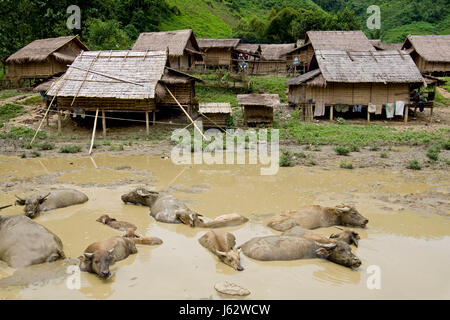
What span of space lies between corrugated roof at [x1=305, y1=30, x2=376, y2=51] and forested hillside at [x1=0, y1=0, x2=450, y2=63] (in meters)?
11.2

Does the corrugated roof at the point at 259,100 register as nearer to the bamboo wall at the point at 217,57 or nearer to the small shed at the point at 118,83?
the small shed at the point at 118,83

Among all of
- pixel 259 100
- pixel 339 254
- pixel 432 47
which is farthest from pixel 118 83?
pixel 432 47

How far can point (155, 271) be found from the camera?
18.7 feet

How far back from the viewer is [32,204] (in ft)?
25.3

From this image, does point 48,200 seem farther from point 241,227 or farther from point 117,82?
point 117,82

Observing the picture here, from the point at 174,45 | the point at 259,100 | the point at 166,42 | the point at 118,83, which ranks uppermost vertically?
the point at 166,42

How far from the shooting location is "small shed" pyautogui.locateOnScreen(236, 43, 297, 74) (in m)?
34.4

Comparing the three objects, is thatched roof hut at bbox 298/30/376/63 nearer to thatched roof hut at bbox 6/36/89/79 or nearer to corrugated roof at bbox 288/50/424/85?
corrugated roof at bbox 288/50/424/85

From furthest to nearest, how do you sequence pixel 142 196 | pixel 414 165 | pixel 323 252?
pixel 414 165 < pixel 142 196 < pixel 323 252

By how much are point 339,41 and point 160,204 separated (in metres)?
24.4

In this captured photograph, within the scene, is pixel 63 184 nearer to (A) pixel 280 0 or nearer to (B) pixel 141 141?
(B) pixel 141 141

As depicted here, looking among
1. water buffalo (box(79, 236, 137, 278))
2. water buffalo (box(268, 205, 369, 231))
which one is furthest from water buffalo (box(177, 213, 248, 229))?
water buffalo (box(79, 236, 137, 278))

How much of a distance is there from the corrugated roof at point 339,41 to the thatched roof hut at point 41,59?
1656 cm

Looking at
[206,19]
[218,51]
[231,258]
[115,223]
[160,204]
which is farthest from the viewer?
[206,19]
